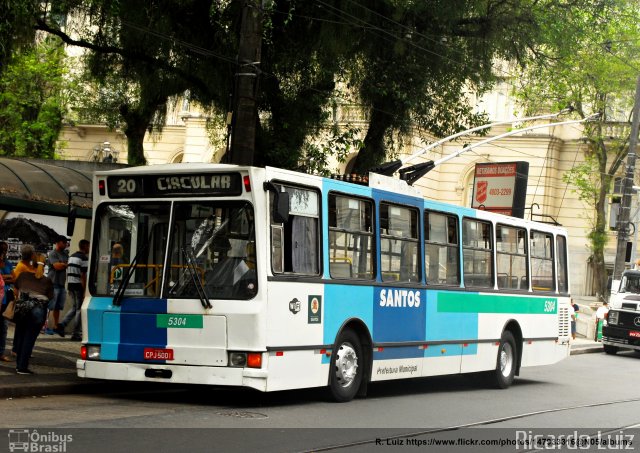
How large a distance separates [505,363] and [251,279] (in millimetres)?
8080

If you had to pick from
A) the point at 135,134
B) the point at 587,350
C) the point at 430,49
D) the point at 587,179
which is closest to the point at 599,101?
the point at 587,179

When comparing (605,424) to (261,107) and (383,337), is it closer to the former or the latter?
(383,337)

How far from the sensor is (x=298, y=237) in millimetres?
13727

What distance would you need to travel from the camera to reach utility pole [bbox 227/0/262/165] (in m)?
16.8

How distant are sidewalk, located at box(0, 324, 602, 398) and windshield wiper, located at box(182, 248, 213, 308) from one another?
2317 mm

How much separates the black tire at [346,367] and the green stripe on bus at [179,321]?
209 centimetres

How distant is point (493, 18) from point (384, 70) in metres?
2.48

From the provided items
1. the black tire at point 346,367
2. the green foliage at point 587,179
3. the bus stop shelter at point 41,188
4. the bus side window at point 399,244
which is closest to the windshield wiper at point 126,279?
the black tire at point 346,367

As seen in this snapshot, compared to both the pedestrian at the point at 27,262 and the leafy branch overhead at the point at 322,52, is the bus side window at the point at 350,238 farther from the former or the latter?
the leafy branch overhead at the point at 322,52

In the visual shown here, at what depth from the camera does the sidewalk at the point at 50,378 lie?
13.3m

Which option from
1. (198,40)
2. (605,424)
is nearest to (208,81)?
(198,40)

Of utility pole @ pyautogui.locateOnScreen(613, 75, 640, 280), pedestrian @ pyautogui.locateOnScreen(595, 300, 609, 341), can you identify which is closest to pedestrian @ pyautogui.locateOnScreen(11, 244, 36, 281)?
utility pole @ pyautogui.locateOnScreen(613, 75, 640, 280)

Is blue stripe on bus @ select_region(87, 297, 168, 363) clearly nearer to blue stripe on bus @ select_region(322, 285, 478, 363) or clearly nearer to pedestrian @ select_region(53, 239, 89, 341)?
blue stripe on bus @ select_region(322, 285, 478, 363)

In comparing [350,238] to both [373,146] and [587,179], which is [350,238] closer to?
[373,146]
